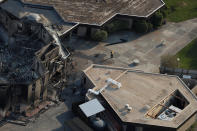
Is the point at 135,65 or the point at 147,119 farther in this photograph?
the point at 135,65

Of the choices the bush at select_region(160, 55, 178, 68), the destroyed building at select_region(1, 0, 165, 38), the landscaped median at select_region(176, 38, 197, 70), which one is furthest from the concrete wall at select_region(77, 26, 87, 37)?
the landscaped median at select_region(176, 38, 197, 70)

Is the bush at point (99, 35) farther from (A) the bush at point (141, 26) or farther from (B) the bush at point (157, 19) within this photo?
(B) the bush at point (157, 19)

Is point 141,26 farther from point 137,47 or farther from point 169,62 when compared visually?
point 169,62

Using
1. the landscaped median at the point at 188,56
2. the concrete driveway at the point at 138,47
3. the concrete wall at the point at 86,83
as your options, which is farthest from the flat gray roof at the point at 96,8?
the concrete wall at the point at 86,83

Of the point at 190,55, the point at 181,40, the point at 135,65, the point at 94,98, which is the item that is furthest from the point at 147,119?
the point at 181,40

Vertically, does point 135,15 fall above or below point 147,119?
above

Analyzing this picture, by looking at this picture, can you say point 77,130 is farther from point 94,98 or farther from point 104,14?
point 104,14
